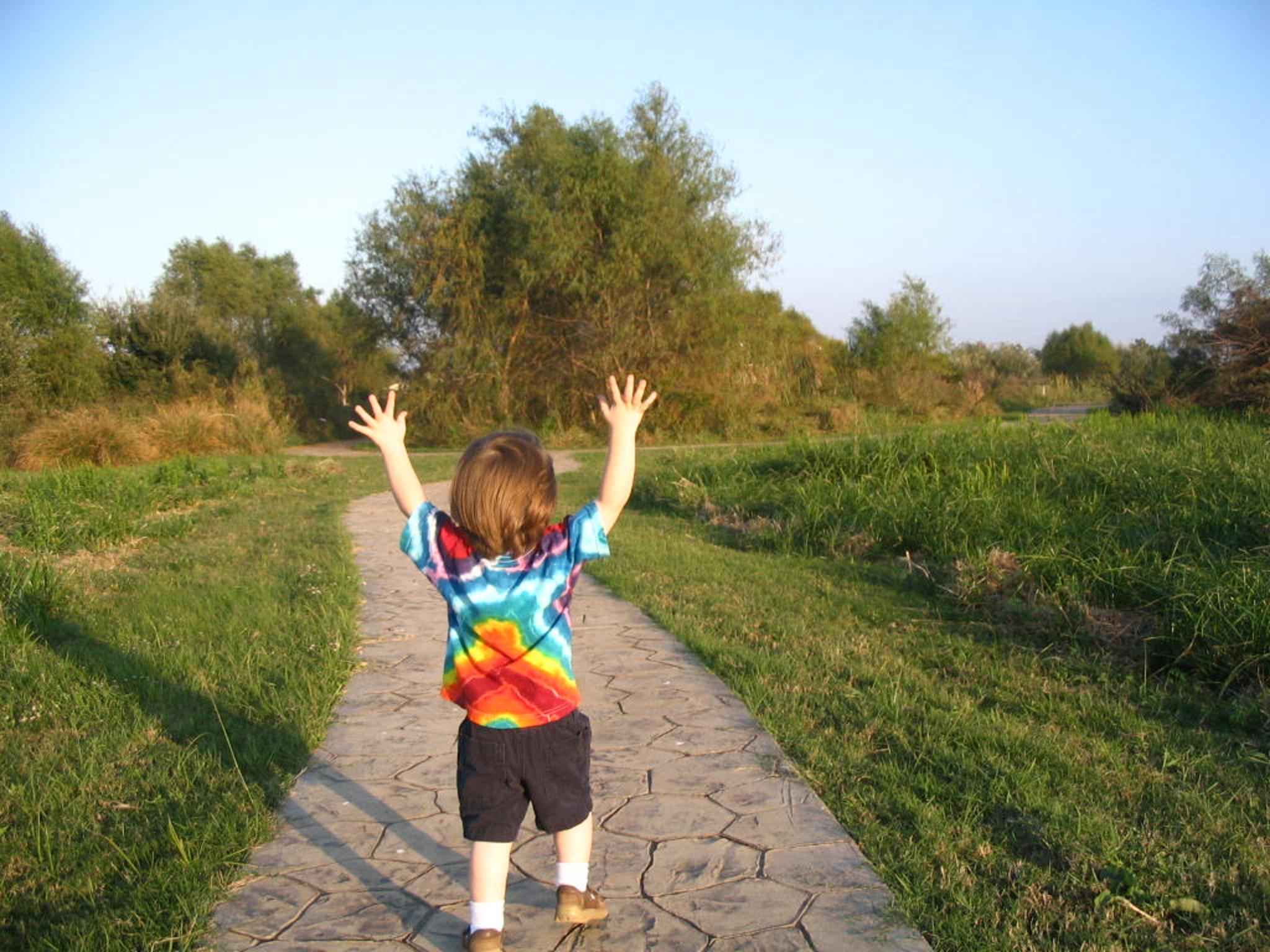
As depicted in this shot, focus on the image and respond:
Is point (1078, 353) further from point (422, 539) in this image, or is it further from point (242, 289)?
point (422, 539)

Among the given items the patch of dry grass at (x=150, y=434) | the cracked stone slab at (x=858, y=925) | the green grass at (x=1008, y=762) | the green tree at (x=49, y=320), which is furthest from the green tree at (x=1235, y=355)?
the green tree at (x=49, y=320)

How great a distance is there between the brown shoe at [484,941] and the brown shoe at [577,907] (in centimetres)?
19

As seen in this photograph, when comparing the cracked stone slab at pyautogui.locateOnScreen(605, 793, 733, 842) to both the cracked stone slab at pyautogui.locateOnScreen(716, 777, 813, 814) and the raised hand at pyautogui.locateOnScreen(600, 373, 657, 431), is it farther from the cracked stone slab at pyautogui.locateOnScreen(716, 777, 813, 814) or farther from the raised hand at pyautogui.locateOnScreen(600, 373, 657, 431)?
the raised hand at pyautogui.locateOnScreen(600, 373, 657, 431)

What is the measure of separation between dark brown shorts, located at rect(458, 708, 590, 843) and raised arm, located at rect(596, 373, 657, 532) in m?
0.56

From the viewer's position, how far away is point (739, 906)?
2797 mm

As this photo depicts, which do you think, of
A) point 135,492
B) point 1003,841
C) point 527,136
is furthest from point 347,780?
point 527,136

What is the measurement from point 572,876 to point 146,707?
273cm

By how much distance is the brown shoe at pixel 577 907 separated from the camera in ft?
8.70

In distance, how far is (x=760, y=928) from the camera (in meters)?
2.67

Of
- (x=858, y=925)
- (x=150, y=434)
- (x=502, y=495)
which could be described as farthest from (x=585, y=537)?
(x=150, y=434)

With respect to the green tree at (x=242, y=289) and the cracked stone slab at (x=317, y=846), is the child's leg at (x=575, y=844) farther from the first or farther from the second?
the green tree at (x=242, y=289)

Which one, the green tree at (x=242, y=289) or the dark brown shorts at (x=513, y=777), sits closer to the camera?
the dark brown shorts at (x=513, y=777)

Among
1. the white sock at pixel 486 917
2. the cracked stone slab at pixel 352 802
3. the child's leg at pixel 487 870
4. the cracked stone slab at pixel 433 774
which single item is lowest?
the cracked stone slab at pixel 352 802

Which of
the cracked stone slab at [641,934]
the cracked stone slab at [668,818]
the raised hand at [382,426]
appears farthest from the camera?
the cracked stone slab at [668,818]
